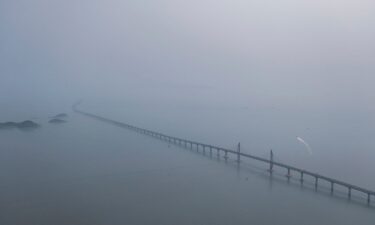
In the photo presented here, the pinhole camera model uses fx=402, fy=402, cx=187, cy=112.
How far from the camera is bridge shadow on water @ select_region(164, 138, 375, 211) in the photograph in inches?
256

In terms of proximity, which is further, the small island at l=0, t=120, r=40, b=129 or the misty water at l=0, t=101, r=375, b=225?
the small island at l=0, t=120, r=40, b=129

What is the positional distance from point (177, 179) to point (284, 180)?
2188mm

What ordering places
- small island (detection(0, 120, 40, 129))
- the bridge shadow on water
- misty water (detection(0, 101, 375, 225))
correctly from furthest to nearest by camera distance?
small island (detection(0, 120, 40, 129))
the bridge shadow on water
misty water (detection(0, 101, 375, 225))

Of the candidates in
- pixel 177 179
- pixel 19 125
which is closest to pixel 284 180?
pixel 177 179

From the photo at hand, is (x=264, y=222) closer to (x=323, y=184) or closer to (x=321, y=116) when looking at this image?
(x=323, y=184)

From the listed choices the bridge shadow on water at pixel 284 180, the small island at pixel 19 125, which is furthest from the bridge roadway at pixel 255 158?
the small island at pixel 19 125

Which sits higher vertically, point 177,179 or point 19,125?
point 177,179

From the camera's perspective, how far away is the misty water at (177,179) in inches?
211

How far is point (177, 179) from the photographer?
25.6 ft

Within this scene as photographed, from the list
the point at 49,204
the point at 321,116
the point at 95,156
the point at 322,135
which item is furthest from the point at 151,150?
the point at 321,116

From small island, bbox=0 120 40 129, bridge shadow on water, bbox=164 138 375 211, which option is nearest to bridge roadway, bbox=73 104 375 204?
bridge shadow on water, bbox=164 138 375 211

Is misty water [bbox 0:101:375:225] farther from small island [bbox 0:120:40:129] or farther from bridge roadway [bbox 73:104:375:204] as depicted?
small island [bbox 0:120:40:129]

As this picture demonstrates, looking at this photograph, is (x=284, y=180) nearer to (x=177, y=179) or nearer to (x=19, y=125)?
(x=177, y=179)

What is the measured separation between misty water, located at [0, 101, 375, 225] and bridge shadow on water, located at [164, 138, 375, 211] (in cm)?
2
